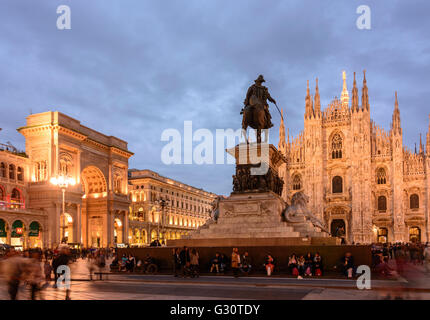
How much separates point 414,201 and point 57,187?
1935 inches

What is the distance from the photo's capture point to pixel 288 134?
72.1 m

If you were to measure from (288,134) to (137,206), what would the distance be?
32350 millimetres

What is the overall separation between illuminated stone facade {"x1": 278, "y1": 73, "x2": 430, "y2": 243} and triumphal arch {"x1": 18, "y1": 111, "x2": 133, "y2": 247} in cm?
2651

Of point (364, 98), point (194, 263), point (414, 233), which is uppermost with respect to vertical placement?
point (364, 98)

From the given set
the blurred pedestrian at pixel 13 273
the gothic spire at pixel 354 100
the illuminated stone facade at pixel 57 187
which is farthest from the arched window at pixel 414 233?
the blurred pedestrian at pixel 13 273

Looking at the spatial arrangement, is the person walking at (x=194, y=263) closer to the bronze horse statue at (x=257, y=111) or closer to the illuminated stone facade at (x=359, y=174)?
the bronze horse statue at (x=257, y=111)

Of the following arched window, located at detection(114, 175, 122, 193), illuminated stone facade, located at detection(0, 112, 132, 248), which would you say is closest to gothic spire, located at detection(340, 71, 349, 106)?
arched window, located at detection(114, 175, 122, 193)

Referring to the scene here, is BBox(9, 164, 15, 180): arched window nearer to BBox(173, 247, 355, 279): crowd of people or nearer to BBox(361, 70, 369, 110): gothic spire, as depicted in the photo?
BBox(173, 247, 355, 279): crowd of people

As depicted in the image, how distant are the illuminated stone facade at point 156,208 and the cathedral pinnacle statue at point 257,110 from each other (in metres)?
55.9

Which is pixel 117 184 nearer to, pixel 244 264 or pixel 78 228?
pixel 78 228

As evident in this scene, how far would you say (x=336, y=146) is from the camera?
6844 cm

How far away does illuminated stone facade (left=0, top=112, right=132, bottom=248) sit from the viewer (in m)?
48.7

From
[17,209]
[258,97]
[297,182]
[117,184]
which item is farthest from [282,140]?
[258,97]
